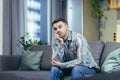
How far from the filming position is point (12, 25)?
4703 millimetres

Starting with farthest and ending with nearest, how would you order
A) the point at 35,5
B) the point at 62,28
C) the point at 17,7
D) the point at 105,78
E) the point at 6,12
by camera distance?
the point at 35,5 → the point at 17,7 → the point at 6,12 → the point at 62,28 → the point at 105,78

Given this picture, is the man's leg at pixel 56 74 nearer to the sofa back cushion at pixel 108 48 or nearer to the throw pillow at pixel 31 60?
the sofa back cushion at pixel 108 48

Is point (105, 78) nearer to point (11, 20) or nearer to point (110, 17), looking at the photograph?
point (11, 20)

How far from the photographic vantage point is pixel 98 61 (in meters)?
3.15

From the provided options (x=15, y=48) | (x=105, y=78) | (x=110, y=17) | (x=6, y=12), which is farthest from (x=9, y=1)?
(x=105, y=78)

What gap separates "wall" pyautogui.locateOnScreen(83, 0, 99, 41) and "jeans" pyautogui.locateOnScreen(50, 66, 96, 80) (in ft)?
11.7

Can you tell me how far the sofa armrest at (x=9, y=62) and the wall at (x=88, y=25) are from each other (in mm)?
2875

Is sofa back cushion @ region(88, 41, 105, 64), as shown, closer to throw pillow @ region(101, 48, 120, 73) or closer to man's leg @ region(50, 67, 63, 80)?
throw pillow @ region(101, 48, 120, 73)

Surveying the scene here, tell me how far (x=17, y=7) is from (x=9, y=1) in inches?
9.6

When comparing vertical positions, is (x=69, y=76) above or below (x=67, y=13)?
below

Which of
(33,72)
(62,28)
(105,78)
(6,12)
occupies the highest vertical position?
(6,12)

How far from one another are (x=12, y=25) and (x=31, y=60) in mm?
1312

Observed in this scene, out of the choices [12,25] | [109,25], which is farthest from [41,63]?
[109,25]

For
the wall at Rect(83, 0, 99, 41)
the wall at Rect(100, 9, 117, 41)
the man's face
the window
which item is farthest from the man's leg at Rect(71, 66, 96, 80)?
the wall at Rect(100, 9, 117, 41)
